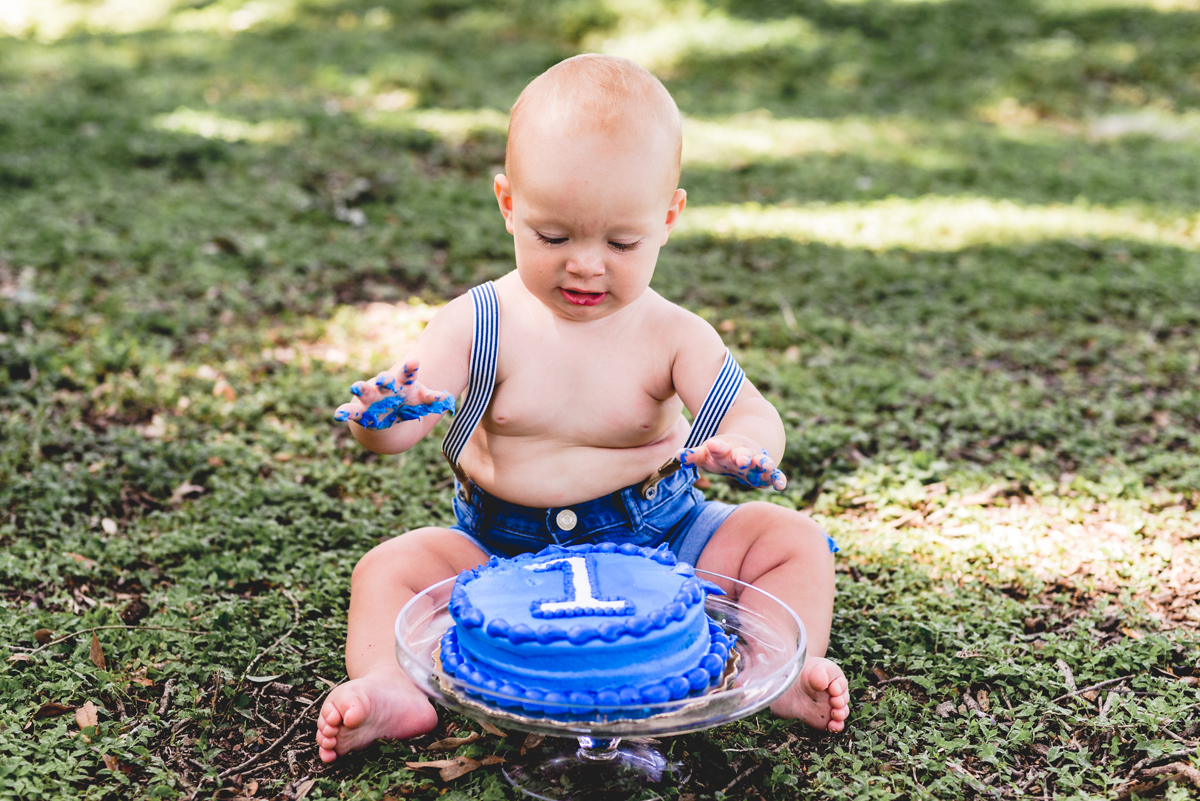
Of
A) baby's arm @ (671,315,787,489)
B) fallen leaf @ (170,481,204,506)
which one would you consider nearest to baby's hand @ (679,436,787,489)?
baby's arm @ (671,315,787,489)

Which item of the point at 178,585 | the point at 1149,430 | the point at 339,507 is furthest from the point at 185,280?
the point at 1149,430

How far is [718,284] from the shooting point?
5148 millimetres

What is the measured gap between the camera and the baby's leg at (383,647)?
2.03m

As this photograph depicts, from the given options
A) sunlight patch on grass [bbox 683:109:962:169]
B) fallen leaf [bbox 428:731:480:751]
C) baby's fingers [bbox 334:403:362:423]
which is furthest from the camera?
sunlight patch on grass [bbox 683:109:962:169]

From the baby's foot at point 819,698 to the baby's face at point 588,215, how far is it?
868mm

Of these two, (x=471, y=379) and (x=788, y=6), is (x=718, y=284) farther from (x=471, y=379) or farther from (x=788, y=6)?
(x=788, y=6)

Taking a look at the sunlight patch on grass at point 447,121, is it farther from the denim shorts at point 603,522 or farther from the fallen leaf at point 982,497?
the denim shorts at point 603,522

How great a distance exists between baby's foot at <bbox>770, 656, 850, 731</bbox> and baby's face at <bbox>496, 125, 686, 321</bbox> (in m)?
0.87

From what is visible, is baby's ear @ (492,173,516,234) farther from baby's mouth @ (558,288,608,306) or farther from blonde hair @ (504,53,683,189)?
baby's mouth @ (558,288,608,306)

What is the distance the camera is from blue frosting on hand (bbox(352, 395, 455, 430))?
1.93 meters

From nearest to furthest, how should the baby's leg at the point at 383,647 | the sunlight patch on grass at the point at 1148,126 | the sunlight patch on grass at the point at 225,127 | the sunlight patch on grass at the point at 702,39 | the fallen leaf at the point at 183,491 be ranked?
the baby's leg at the point at 383,647 < the fallen leaf at the point at 183,491 < the sunlight patch on grass at the point at 225,127 < the sunlight patch on grass at the point at 1148,126 < the sunlight patch on grass at the point at 702,39

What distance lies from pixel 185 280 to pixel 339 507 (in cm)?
217

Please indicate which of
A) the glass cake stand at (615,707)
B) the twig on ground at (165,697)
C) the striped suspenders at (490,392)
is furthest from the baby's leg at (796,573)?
the twig on ground at (165,697)

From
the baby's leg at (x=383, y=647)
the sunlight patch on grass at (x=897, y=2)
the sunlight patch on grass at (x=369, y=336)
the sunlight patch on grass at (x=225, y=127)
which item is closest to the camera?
the baby's leg at (x=383, y=647)
